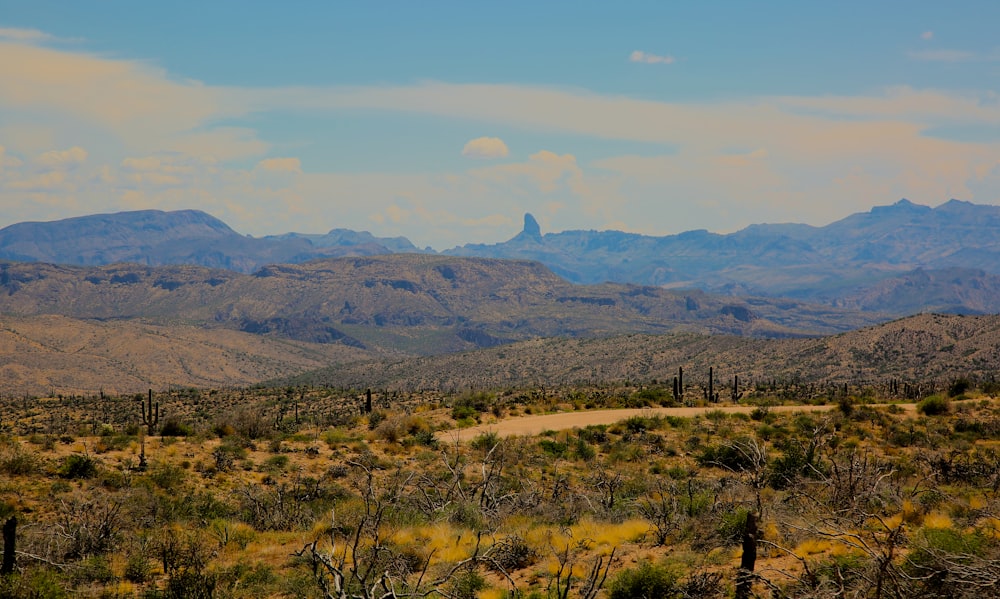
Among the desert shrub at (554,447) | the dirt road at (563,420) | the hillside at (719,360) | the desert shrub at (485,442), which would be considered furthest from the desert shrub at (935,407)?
the hillside at (719,360)

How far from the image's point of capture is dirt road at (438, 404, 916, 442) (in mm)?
30688

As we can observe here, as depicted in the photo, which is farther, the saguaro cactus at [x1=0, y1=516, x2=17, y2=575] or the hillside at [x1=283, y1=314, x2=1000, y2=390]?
the hillside at [x1=283, y1=314, x2=1000, y2=390]

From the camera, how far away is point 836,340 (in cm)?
10131

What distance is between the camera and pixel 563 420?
1355 inches

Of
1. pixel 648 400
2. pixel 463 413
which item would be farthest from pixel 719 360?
pixel 463 413

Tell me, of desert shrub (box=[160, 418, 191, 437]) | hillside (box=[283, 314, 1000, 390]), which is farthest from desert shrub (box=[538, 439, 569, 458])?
hillside (box=[283, 314, 1000, 390])

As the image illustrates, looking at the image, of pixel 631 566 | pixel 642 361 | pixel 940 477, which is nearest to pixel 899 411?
pixel 940 477

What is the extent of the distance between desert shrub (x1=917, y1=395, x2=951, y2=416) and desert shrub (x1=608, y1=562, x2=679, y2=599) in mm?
28338

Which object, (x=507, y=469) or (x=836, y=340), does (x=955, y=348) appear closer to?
(x=836, y=340)

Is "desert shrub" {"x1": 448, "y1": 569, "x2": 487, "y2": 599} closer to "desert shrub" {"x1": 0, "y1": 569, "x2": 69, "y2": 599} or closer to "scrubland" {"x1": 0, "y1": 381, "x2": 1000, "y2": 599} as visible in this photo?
"scrubland" {"x1": 0, "y1": 381, "x2": 1000, "y2": 599}

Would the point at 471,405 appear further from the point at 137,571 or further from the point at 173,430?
the point at 137,571

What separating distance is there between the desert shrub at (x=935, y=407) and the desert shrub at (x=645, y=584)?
93.0 feet

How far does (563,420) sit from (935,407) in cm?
1843

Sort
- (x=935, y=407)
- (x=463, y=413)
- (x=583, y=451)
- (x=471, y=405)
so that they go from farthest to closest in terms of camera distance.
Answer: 1. (x=471, y=405)
2. (x=463, y=413)
3. (x=935, y=407)
4. (x=583, y=451)
